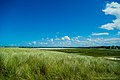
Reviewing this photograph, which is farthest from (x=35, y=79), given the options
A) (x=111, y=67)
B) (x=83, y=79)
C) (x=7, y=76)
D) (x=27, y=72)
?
(x=111, y=67)

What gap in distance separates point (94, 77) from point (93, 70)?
968mm

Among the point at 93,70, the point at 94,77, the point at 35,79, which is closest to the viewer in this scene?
the point at 35,79

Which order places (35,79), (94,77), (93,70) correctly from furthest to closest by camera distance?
(93,70)
(94,77)
(35,79)

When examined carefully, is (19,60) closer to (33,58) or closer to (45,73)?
(33,58)

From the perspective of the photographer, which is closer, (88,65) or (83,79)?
(83,79)

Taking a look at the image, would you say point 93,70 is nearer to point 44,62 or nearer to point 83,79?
point 83,79

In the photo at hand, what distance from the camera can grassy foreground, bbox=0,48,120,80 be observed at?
1313 centimetres

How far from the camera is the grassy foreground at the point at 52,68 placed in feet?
43.1

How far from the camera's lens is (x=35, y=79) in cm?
1283

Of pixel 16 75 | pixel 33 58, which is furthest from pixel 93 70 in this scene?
pixel 16 75

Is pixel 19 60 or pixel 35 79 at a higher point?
pixel 19 60

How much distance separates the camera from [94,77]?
1369 centimetres

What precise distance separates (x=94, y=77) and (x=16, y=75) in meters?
4.07

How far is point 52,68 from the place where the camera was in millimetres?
13766
